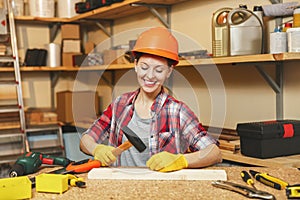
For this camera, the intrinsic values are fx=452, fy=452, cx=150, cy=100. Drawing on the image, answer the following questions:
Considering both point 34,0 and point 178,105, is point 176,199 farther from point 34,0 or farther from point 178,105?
point 34,0

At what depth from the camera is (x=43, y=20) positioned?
3955 millimetres

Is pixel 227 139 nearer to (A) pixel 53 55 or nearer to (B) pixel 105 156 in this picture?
(B) pixel 105 156

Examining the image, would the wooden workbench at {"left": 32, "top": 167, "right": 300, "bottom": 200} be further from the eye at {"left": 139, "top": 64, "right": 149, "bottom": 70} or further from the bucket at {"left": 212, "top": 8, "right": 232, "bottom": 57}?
the bucket at {"left": 212, "top": 8, "right": 232, "bottom": 57}

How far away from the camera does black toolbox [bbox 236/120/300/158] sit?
2.07m

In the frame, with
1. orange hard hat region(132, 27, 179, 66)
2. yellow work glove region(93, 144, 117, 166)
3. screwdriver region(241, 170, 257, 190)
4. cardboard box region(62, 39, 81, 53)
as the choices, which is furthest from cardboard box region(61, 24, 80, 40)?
screwdriver region(241, 170, 257, 190)

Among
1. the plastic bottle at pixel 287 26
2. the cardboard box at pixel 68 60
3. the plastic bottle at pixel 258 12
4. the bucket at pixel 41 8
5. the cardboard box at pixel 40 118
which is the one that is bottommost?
the cardboard box at pixel 40 118

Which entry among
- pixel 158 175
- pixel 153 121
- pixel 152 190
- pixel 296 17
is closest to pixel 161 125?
pixel 153 121


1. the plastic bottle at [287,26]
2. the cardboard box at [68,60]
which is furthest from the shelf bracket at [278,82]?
the cardboard box at [68,60]

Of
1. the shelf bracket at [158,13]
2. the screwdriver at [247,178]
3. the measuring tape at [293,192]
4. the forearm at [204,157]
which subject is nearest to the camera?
the measuring tape at [293,192]

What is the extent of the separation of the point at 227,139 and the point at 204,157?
0.89m

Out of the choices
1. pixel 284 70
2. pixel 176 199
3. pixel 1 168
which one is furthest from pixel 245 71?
pixel 1 168

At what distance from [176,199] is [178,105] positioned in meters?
0.72

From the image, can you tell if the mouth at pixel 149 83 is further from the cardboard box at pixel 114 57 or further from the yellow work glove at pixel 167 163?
the cardboard box at pixel 114 57

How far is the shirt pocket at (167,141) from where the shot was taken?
1.86 m
